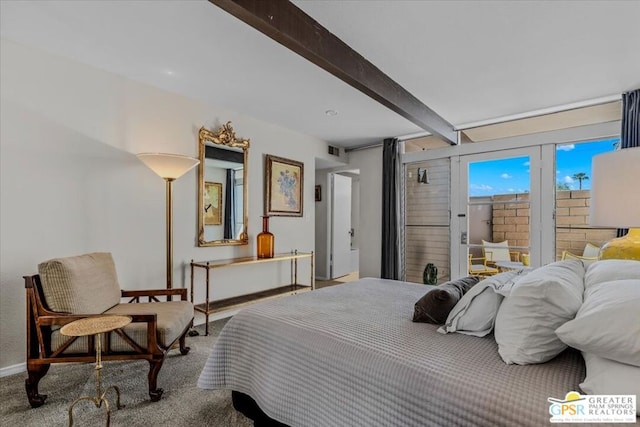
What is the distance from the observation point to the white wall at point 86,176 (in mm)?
2281

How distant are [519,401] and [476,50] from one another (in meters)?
2.32

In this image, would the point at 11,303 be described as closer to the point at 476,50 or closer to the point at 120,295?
the point at 120,295

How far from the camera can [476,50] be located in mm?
2344

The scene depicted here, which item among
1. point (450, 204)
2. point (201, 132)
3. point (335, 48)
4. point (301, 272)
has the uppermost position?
point (335, 48)

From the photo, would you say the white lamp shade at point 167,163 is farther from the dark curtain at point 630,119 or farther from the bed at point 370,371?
the dark curtain at point 630,119

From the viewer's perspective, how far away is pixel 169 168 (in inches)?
108

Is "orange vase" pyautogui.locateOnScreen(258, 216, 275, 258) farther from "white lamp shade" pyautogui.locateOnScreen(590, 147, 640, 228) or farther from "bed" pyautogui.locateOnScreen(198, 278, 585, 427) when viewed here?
"white lamp shade" pyautogui.locateOnScreen(590, 147, 640, 228)

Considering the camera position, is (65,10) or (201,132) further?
(201,132)

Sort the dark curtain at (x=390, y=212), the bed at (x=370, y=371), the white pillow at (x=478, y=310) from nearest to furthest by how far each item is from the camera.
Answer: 1. the bed at (x=370, y=371)
2. the white pillow at (x=478, y=310)
3. the dark curtain at (x=390, y=212)

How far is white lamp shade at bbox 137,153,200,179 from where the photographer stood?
2664mm

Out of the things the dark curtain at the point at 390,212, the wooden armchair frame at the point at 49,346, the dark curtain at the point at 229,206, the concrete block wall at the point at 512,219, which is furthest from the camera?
the dark curtain at the point at 390,212

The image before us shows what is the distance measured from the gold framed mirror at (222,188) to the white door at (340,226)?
8.25 ft

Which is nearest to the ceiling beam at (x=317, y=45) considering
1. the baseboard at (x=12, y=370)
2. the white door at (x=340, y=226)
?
the baseboard at (x=12, y=370)

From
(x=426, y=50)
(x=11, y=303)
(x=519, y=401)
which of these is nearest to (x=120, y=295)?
(x=11, y=303)
